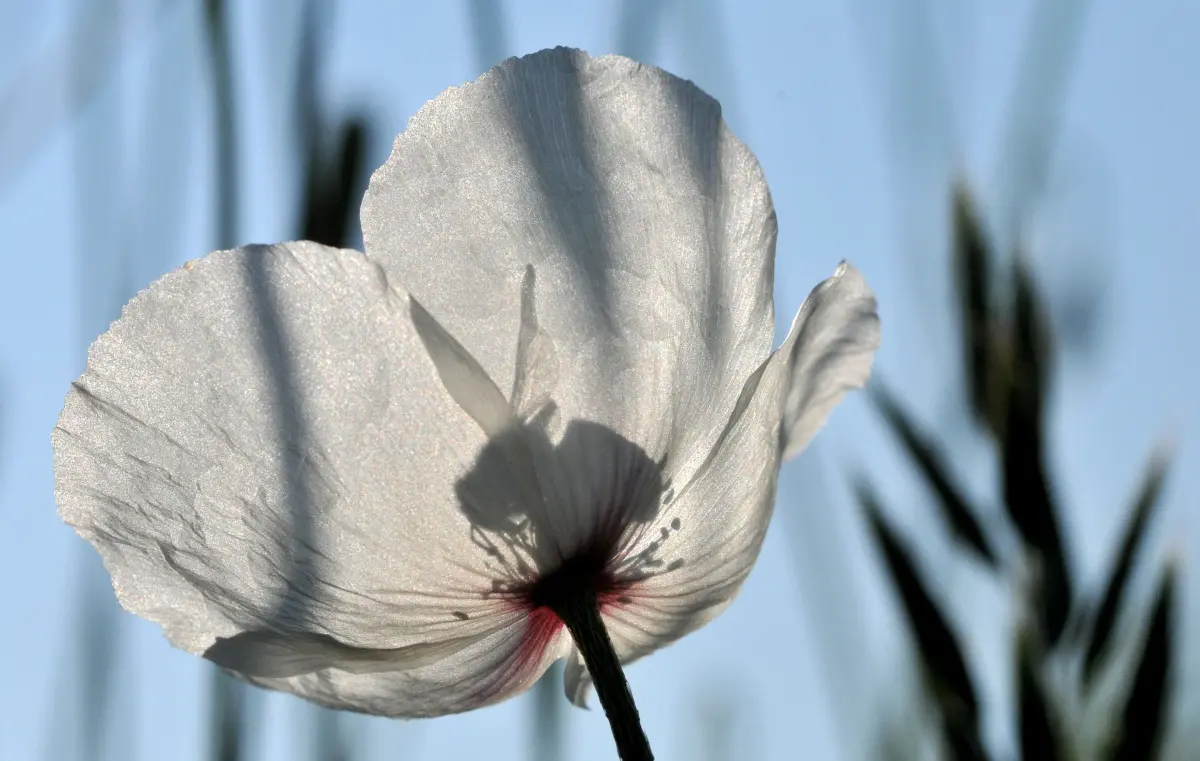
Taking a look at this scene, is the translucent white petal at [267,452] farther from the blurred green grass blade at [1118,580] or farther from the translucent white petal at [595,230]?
the blurred green grass blade at [1118,580]

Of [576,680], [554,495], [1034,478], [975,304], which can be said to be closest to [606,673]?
[554,495]

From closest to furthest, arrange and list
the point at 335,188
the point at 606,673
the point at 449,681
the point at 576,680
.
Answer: the point at 606,673 → the point at 449,681 → the point at 576,680 → the point at 335,188

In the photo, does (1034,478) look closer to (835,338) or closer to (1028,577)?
(1028,577)

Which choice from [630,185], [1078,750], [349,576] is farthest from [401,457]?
[1078,750]

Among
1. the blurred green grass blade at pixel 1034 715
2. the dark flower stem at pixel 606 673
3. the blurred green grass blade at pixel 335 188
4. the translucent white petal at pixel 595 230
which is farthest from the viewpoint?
the blurred green grass blade at pixel 335 188

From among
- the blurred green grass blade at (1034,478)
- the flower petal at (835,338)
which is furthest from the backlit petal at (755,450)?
the blurred green grass blade at (1034,478)

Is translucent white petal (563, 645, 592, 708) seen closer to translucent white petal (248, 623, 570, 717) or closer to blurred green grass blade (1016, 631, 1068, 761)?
translucent white petal (248, 623, 570, 717)
